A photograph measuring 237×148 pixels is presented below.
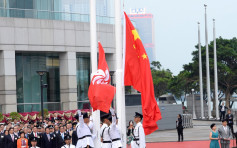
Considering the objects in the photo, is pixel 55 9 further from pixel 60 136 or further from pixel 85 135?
pixel 85 135

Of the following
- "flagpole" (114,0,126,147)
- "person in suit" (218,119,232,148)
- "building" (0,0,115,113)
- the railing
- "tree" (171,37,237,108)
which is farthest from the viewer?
"tree" (171,37,237,108)

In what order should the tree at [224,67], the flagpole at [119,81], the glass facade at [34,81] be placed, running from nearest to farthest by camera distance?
1. the flagpole at [119,81]
2. the glass facade at [34,81]
3. the tree at [224,67]

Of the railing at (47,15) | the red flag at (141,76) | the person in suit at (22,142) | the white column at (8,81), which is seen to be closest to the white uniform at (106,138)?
the red flag at (141,76)

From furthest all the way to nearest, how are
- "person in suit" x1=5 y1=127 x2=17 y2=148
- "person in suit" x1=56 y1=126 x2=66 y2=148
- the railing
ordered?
the railing
"person in suit" x1=56 y1=126 x2=66 y2=148
"person in suit" x1=5 y1=127 x2=17 y2=148

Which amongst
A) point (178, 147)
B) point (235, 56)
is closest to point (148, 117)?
point (178, 147)

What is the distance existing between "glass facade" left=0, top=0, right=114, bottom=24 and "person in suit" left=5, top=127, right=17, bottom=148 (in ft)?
67.9

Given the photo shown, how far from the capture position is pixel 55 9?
4394cm

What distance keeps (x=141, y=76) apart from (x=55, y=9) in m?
30.1

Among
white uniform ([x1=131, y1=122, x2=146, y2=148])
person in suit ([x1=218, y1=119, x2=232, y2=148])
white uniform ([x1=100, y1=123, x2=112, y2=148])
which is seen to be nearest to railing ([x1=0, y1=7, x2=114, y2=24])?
person in suit ([x1=218, y1=119, x2=232, y2=148])

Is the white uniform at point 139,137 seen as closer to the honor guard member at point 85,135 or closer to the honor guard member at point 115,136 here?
the honor guard member at point 115,136

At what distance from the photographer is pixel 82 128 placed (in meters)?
16.0

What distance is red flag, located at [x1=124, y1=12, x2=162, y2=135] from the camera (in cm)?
1464

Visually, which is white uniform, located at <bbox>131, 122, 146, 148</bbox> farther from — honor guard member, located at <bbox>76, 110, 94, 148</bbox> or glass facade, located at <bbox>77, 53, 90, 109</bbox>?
glass facade, located at <bbox>77, 53, 90, 109</bbox>

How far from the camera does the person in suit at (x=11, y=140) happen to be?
21438 millimetres
